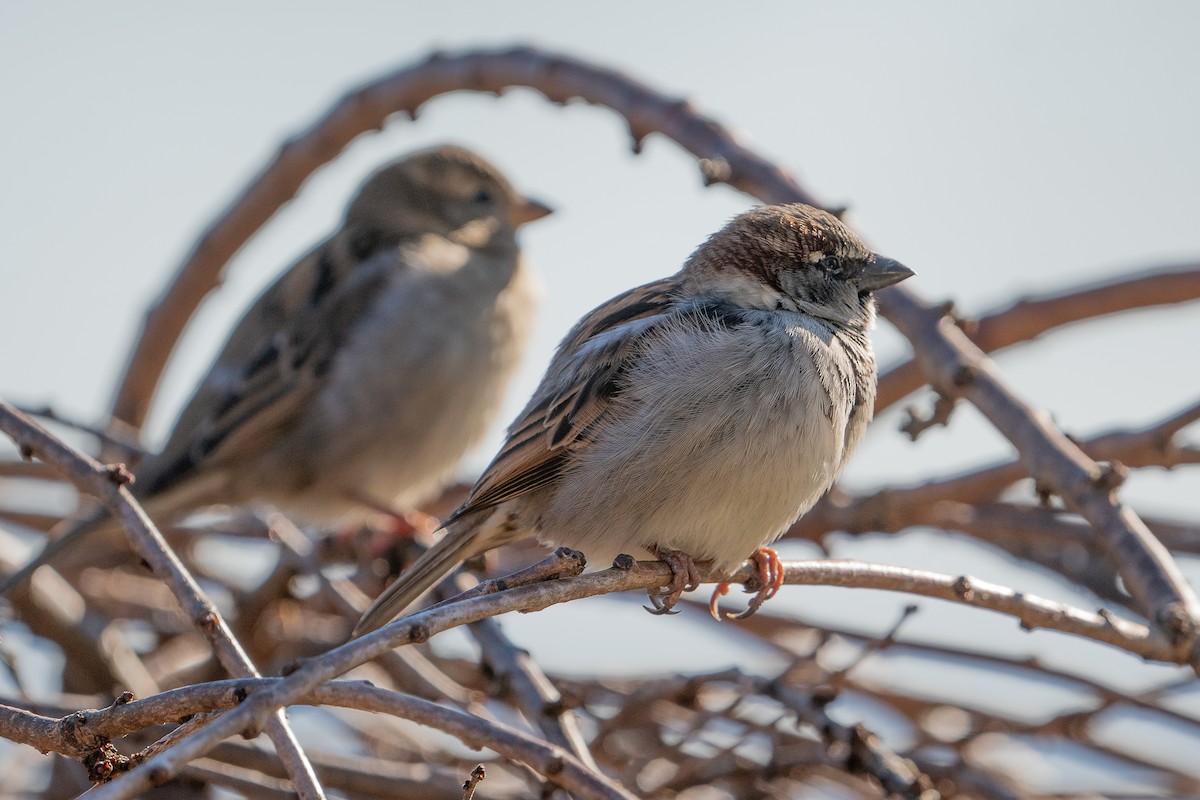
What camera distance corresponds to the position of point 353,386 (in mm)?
5125

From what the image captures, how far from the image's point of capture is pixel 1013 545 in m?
4.41

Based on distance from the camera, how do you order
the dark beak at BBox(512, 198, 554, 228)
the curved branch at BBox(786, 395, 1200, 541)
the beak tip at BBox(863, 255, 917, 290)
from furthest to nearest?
the dark beak at BBox(512, 198, 554, 228) < the beak tip at BBox(863, 255, 917, 290) < the curved branch at BBox(786, 395, 1200, 541)

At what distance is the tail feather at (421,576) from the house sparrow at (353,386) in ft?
6.57

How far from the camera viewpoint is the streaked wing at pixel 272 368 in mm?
5082

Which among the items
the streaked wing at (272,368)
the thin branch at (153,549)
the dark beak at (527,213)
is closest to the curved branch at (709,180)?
the streaked wing at (272,368)

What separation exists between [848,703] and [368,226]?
268 cm

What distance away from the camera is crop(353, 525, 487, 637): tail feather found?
2.88m

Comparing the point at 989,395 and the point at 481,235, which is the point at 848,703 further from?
the point at 481,235

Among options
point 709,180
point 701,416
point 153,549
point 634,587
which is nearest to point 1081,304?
point 709,180

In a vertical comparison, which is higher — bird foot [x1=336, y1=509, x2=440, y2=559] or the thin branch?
bird foot [x1=336, y1=509, x2=440, y2=559]

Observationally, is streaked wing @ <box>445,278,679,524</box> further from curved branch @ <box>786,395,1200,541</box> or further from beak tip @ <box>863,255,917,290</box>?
curved branch @ <box>786,395,1200,541</box>

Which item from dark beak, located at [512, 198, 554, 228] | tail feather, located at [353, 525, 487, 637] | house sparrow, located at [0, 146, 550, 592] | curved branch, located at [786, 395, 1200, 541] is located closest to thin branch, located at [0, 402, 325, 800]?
tail feather, located at [353, 525, 487, 637]

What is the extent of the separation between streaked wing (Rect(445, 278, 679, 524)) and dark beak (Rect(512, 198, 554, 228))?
2644 mm

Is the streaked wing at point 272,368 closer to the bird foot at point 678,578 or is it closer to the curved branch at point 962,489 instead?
the curved branch at point 962,489
